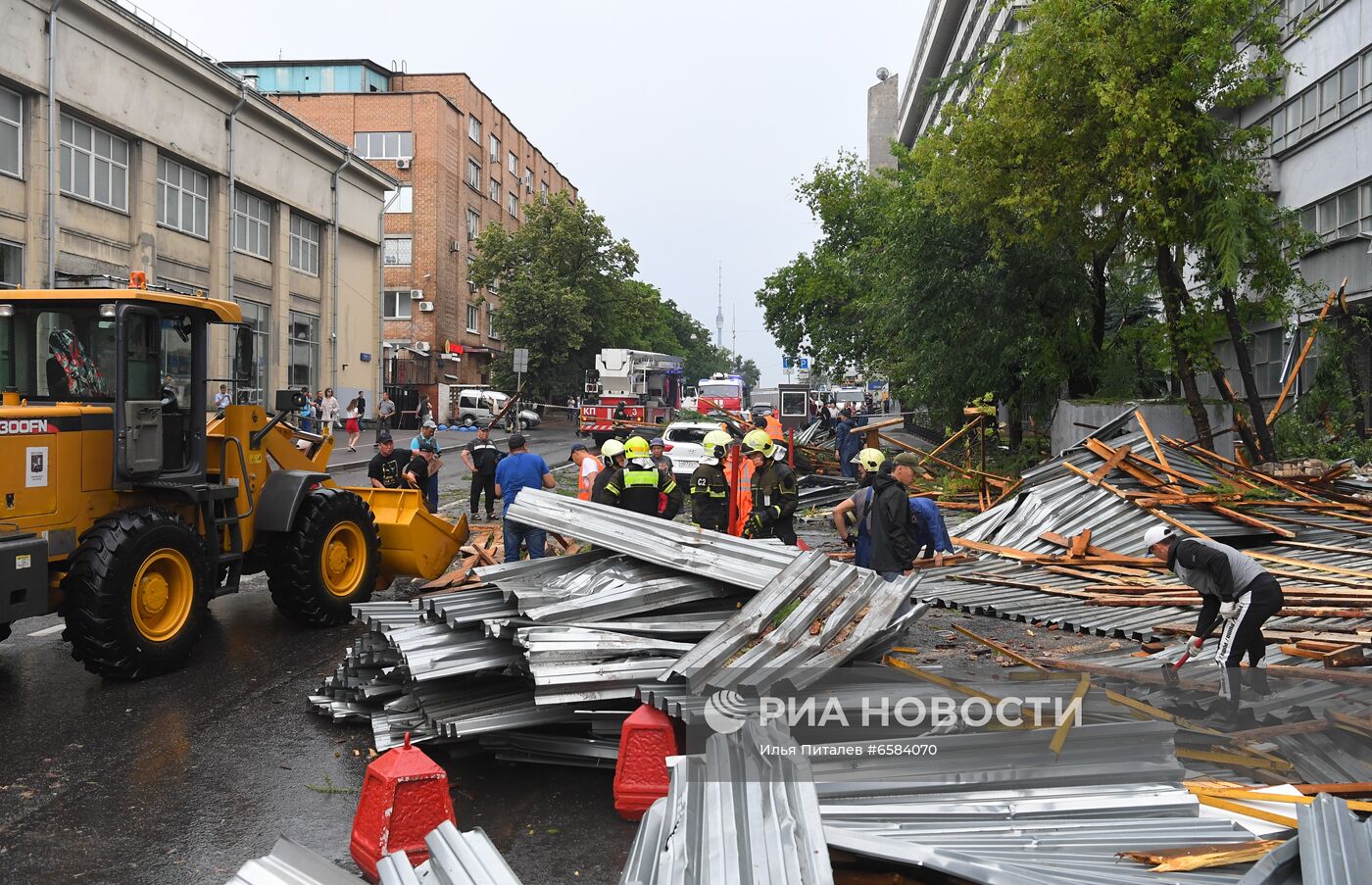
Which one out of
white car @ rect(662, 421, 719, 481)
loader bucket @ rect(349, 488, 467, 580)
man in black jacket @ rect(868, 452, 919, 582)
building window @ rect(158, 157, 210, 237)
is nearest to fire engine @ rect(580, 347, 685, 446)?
white car @ rect(662, 421, 719, 481)

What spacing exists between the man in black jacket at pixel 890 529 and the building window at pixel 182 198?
26.6 metres

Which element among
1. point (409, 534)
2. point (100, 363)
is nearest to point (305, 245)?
point (409, 534)

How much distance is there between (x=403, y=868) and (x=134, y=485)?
209 inches

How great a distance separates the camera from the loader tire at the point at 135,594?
754cm

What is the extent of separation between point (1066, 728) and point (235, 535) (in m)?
6.82

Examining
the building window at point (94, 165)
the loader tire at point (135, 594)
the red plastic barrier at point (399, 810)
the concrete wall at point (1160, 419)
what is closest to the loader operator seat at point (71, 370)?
the loader tire at point (135, 594)

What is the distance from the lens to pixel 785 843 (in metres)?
4.35

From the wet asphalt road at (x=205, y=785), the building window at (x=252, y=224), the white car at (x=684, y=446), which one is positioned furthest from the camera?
the building window at (x=252, y=224)

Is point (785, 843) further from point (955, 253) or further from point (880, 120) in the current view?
point (880, 120)

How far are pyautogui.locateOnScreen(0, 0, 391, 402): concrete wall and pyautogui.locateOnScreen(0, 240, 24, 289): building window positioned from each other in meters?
0.13

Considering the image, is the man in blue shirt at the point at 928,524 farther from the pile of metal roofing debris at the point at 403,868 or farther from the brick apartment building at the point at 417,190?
the brick apartment building at the point at 417,190

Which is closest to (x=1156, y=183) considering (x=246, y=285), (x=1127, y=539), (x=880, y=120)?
(x=1127, y=539)

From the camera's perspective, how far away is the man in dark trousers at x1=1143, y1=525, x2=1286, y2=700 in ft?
23.6

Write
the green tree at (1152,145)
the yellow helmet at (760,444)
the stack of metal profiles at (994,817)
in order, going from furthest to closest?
the green tree at (1152,145)
the yellow helmet at (760,444)
the stack of metal profiles at (994,817)
